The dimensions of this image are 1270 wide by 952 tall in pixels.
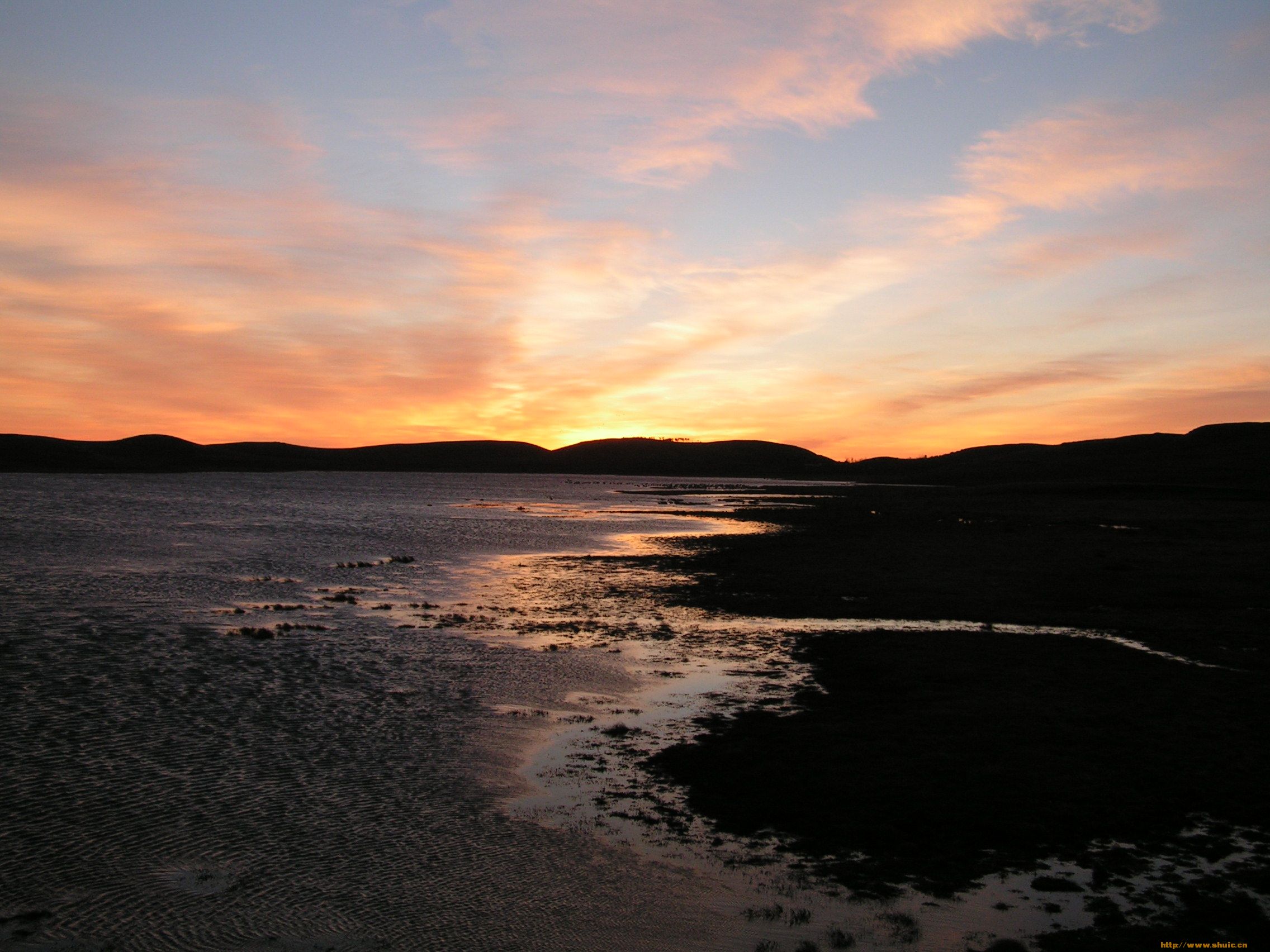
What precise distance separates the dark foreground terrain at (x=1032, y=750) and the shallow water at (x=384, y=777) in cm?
77

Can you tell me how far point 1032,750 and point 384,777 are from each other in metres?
11.4

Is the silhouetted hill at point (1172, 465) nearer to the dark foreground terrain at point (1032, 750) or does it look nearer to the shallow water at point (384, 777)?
the dark foreground terrain at point (1032, 750)

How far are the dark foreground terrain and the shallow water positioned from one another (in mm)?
772

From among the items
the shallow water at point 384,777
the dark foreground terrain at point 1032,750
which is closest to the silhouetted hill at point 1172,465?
the dark foreground terrain at point 1032,750

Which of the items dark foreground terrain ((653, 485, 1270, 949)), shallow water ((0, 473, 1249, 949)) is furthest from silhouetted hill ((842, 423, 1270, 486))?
shallow water ((0, 473, 1249, 949))

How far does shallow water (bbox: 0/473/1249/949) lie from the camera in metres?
9.78

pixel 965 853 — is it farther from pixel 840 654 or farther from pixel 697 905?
pixel 840 654

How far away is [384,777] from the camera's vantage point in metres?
14.3

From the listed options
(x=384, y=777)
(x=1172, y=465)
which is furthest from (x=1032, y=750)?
(x=1172, y=465)

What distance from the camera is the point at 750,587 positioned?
1425 inches

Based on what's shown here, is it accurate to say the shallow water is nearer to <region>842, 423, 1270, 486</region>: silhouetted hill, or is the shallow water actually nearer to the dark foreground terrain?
the dark foreground terrain

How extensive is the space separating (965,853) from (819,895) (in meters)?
2.43

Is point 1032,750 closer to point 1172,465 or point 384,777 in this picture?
point 384,777

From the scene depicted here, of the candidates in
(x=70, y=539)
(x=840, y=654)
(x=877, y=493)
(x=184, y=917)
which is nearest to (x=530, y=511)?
(x=70, y=539)
